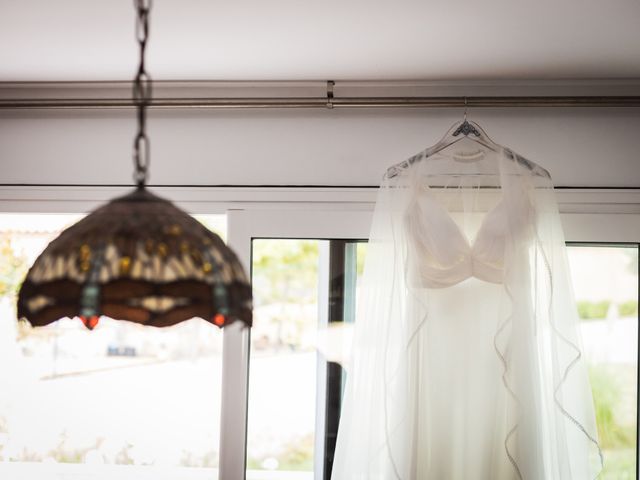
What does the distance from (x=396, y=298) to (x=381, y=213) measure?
304 millimetres

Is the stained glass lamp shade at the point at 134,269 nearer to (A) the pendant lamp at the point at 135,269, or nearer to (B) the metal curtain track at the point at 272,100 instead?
(A) the pendant lamp at the point at 135,269

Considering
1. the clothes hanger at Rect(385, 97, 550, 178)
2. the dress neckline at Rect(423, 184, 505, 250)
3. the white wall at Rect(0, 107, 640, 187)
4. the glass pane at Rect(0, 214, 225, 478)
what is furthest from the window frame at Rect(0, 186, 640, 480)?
the glass pane at Rect(0, 214, 225, 478)

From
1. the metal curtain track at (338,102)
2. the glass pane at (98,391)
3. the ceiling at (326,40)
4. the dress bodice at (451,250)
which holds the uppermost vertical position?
the ceiling at (326,40)

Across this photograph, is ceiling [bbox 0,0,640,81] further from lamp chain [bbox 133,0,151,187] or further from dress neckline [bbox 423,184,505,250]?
lamp chain [bbox 133,0,151,187]

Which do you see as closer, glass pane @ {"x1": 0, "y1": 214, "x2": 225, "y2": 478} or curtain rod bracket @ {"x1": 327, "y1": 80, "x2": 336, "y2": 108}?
curtain rod bracket @ {"x1": 327, "y1": 80, "x2": 336, "y2": 108}

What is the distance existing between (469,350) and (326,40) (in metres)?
1.14

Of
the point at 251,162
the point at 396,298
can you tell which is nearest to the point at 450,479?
the point at 396,298

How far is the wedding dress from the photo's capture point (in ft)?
7.86

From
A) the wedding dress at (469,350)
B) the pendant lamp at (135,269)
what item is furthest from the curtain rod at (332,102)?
the pendant lamp at (135,269)

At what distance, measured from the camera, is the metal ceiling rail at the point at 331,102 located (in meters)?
2.70

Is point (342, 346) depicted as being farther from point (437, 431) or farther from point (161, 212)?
point (161, 212)

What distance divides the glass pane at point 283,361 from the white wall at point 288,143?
12.7 inches

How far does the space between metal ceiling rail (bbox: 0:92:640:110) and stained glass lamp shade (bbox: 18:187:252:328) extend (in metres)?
1.53

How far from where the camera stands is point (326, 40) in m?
2.36
